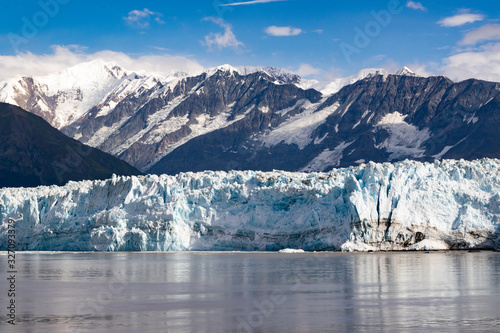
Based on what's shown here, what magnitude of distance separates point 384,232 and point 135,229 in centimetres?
3413

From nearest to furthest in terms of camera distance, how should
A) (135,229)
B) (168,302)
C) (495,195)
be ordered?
1. (168,302)
2. (495,195)
3. (135,229)

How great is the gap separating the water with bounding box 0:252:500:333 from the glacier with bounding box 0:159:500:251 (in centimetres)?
990

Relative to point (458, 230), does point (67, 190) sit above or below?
above

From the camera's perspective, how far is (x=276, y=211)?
318 feet

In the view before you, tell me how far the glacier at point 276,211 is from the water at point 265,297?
9.90 meters

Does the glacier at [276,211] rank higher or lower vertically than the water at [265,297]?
higher

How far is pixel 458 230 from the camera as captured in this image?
88.5m

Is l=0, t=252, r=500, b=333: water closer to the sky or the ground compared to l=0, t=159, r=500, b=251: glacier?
→ closer to the ground

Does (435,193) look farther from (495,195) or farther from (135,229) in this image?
(135,229)

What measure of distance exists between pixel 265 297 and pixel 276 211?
48763 mm

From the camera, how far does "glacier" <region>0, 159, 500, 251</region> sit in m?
88.6

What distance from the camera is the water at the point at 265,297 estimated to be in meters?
37.0

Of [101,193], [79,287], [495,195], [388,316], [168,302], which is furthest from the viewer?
[101,193]

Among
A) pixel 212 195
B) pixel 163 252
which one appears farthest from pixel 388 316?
pixel 163 252
